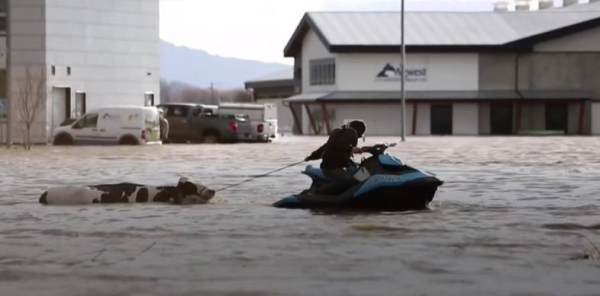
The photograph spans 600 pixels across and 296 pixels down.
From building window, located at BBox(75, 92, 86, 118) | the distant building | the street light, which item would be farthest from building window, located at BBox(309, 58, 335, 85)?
the street light

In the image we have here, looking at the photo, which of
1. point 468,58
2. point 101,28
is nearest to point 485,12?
point 468,58

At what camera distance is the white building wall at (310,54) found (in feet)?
268

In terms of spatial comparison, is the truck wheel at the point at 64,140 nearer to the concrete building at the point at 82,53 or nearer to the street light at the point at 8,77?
the street light at the point at 8,77

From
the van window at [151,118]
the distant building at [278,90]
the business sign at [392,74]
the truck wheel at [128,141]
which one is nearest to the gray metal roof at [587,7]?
the business sign at [392,74]

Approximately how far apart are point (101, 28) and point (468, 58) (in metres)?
33.2

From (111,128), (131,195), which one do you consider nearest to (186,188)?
(131,195)

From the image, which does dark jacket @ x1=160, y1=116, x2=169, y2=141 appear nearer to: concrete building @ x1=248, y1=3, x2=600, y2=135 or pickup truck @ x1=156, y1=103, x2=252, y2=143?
pickup truck @ x1=156, y1=103, x2=252, y2=143

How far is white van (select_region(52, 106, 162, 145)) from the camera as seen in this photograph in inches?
1852

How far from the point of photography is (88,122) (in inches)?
1871

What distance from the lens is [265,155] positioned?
38281mm

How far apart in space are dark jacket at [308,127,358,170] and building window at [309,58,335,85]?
64.4 m

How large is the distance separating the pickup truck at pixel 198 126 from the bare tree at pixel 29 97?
6.40 meters

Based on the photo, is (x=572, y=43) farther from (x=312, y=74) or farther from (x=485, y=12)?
(x=312, y=74)

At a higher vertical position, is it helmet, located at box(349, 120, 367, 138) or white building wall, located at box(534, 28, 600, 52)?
white building wall, located at box(534, 28, 600, 52)
